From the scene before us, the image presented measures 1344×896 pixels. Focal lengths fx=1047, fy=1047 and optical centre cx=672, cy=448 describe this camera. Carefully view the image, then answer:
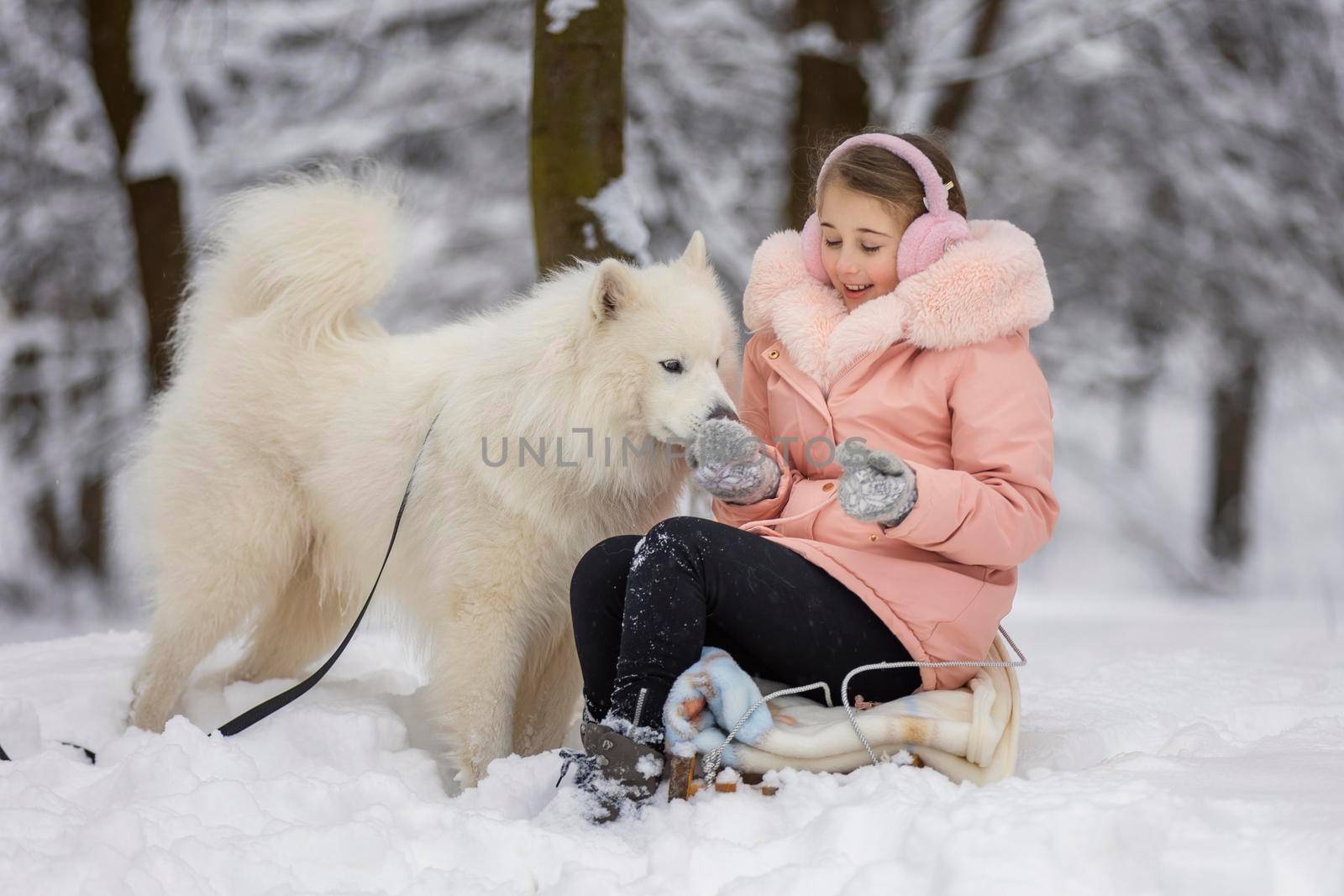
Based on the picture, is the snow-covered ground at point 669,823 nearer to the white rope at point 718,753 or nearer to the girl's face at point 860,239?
the white rope at point 718,753

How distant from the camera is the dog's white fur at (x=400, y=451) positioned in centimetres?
285

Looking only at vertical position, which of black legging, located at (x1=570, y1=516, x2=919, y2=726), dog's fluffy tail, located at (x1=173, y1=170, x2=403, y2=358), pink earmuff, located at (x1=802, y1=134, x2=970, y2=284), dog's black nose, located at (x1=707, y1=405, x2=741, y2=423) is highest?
pink earmuff, located at (x1=802, y1=134, x2=970, y2=284)

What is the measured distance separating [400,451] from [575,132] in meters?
1.72

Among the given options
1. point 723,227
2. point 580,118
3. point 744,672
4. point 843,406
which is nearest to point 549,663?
point 744,672

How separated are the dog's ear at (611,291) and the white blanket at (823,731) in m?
1.02

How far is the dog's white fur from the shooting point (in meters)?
2.85

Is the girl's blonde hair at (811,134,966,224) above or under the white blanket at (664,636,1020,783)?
above

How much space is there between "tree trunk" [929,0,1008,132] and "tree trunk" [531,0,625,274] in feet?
12.5

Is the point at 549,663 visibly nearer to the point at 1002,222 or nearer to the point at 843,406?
the point at 843,406

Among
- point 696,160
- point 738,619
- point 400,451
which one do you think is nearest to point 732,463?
point 738,619

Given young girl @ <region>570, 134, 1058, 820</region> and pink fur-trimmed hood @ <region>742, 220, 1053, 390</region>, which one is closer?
young girl @ <region>570, 134, 1058, 820</region>

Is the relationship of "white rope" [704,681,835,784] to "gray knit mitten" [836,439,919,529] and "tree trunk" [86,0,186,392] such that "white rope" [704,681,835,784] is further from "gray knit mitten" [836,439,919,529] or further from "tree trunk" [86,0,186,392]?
"tree trunk" [86,0,186,392]

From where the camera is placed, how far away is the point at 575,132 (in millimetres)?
4262

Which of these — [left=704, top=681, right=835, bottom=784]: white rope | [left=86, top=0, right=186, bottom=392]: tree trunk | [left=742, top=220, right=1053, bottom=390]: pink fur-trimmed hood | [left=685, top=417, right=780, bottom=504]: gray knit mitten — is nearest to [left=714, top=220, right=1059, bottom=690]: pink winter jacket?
[left=742, top=220, right=1053, bottom=390]: pink fur-trimmed hood
